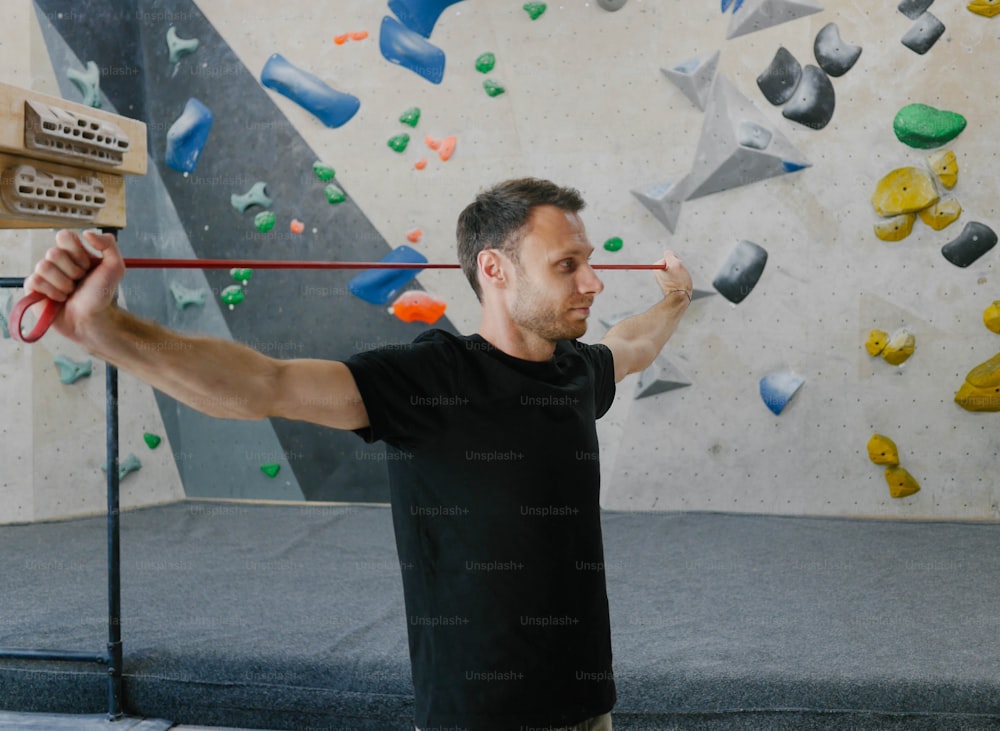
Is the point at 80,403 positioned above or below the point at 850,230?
below

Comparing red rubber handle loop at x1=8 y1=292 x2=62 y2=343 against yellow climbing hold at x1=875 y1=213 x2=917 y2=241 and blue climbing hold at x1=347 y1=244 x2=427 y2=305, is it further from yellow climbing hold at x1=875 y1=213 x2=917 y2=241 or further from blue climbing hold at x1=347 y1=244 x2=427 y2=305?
yellow climbing hold at x1=875 y1=213 x2=917 y2=241

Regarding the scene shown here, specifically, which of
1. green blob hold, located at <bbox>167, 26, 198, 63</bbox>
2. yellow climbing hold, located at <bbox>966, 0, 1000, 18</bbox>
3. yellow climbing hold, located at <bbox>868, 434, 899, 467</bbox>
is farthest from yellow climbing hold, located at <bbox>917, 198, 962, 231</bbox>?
green blob hold, located at <bbox>167, 26, 198, 63</bbox>

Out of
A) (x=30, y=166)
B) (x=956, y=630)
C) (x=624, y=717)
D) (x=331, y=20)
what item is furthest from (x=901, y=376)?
(x=30, y=166)

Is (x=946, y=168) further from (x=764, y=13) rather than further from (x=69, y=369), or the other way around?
(x=69, y=369)

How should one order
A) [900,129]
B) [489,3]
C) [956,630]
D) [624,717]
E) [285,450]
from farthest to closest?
[285,450]
[489,3]
[900,129]
[956,630]
[624,717]

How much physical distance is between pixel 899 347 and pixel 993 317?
321 millimetres

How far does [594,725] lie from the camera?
1229mm

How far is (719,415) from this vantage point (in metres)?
3.34

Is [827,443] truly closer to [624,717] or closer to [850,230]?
[850,230]

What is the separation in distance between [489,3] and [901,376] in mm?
A: 2043

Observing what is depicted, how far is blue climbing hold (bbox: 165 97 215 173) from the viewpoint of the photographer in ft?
11.7

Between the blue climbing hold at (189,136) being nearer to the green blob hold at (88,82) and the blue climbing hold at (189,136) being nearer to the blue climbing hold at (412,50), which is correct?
the green blob hold at (88,82)

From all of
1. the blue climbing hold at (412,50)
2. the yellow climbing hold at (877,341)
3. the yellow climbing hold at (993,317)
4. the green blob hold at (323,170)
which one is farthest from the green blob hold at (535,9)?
the yellow climbing hold at (993,317)

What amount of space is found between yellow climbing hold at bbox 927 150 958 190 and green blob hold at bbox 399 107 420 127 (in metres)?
1.87
